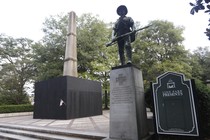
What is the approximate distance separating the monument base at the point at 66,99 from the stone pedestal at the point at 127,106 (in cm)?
664

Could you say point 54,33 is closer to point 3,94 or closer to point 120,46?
point 3,94

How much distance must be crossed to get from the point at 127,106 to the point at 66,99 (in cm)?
704

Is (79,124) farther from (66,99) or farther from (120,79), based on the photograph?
(120,79)

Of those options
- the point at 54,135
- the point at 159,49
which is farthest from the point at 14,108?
the point at 159,49

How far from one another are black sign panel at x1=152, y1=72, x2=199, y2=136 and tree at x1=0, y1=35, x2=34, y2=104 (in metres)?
21.7

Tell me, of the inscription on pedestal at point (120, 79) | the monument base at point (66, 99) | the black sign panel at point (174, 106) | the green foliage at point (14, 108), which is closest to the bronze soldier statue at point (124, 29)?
the inscription on pedestal at point (120, 79)

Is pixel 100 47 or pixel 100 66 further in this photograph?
pixel 100 47

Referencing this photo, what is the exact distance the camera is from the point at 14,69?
2184 centimetres

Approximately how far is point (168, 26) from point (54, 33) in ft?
43.3

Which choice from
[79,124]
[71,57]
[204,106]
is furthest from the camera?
[71,57]

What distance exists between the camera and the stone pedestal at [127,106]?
4.11 meters

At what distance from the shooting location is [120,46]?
5.18 m

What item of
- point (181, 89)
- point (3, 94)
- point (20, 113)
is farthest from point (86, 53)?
point (181, 89)

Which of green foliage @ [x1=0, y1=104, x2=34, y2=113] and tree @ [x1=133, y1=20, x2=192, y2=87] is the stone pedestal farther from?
green foliage @ [x1=0, y1=104, x2=34, y2=113]
